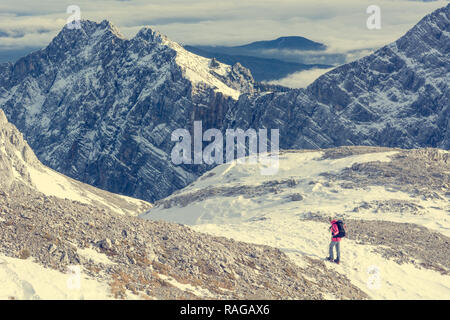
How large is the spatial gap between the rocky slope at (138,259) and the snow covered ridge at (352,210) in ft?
13.9

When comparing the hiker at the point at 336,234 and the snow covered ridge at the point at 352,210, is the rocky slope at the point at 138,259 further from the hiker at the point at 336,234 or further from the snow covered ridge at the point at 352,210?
the snow covered ridge at the point at 352,210

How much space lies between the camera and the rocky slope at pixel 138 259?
42.1 m

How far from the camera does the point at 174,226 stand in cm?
5741

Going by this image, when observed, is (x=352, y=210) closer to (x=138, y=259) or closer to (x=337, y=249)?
(x=337, y=249)

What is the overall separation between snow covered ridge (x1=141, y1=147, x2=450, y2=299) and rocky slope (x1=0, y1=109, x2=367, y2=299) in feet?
13.9

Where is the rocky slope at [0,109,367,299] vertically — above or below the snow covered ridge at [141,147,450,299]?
above

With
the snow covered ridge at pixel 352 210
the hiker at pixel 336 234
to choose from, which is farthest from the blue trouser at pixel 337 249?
the snow covered ridge at pixel 352 210

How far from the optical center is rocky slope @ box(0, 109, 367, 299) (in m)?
42.1

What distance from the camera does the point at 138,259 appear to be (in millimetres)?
46469

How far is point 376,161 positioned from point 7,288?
8025 centimetres

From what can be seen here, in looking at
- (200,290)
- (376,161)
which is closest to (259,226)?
(200,290)

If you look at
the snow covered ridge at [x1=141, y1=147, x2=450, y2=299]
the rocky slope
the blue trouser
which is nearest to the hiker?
the blue trouser

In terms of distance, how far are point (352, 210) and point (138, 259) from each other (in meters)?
43.5

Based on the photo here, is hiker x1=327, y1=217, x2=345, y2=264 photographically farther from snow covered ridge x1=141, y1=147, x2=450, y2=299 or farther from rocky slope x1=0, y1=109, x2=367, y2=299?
rocky slope x1=0, y1=109, x2=367, y2=299
